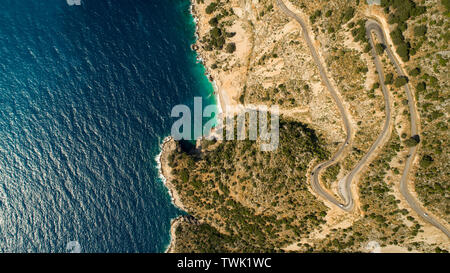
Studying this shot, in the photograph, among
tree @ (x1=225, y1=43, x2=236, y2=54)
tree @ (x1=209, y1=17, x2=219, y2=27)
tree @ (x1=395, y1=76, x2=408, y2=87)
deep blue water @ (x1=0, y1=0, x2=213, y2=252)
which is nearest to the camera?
tree @ (x1=395, y1=76, x2=408, y2=87)

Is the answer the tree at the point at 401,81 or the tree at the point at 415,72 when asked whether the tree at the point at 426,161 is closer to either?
the tree at the point at 401,81

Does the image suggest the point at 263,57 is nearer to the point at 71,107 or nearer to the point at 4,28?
the point at 71,107

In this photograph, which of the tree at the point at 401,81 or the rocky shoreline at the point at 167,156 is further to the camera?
the rocky shoreline at the point at 167,156

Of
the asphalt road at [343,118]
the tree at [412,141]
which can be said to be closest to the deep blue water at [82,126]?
the asphalt road at [343,118]

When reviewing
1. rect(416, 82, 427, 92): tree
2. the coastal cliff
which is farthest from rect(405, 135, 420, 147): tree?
rect(416, 82, 427, 92): tree

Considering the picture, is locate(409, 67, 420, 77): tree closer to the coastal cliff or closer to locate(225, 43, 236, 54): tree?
the coastal cliff

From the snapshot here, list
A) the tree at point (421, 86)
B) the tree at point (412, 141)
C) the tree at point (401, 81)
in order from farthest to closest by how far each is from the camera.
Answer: the tree at point (412, 141)
the tree at point (401, 81)
the tree at point (421, 86)

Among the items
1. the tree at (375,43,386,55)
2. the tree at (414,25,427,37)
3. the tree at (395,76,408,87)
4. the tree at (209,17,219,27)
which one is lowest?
the tree at (395,76,408,87)
